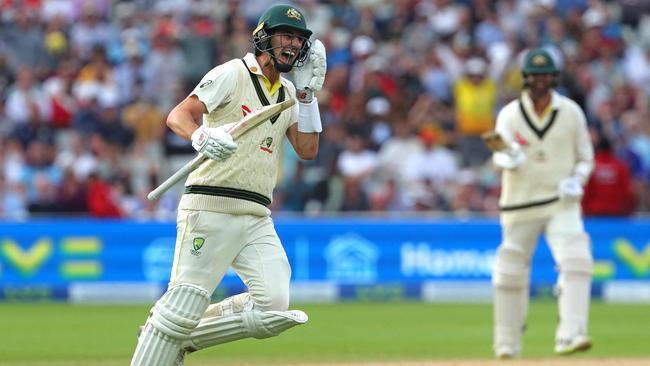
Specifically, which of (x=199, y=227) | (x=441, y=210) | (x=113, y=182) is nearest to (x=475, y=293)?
(x=441, y=210)

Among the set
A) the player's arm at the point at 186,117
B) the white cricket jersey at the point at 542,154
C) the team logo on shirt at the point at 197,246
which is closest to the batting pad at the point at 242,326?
the team logo on shirt at the point at 197,246

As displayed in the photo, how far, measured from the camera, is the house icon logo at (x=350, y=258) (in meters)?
15.8

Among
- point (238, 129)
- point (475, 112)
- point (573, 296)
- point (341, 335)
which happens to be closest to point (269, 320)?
point (238, 129)

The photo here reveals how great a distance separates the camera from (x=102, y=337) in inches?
466

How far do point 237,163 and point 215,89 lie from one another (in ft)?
1.30

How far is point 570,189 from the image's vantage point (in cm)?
982

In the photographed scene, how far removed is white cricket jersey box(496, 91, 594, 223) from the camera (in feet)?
32.7

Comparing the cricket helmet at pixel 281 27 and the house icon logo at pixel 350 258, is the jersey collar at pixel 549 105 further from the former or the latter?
the house icon logo at pixel 350 258

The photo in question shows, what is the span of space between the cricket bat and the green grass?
290 cm

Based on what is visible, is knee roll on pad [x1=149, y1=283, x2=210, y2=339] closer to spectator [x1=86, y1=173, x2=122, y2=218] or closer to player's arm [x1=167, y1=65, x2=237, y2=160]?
player's arm [x1=167, y1=65, x2=237, y2=160]

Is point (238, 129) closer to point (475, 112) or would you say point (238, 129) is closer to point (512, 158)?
point (512, 158)

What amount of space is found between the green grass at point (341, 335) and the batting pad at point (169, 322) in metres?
2.66

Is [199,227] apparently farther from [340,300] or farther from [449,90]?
[449,90]

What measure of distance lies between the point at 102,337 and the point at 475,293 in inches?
214
